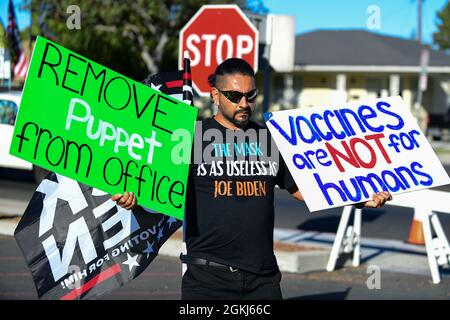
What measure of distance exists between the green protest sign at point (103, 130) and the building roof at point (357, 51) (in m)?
31.6

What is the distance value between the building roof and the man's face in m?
31.6

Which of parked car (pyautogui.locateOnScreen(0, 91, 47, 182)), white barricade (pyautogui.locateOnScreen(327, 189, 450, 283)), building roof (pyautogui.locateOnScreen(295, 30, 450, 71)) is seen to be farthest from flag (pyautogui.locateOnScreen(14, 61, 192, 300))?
building roof (pyautogui.locateOnScreen(295, 30, 450, 71))

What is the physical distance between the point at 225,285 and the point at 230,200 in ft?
1.40

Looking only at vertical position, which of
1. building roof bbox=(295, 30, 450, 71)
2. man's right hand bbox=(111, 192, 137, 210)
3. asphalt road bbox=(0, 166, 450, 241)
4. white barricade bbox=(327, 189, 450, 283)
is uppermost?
man's right hand bbox=(111, 192, 137, 210)

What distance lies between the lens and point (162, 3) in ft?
106

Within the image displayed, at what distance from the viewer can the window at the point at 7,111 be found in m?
16.6

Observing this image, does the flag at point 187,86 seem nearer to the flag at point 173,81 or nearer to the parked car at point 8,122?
A: the flag at point 173,81

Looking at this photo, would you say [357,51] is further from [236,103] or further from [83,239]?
[236,103]

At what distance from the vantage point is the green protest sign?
381 centimetres

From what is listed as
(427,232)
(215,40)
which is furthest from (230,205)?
(427,232)

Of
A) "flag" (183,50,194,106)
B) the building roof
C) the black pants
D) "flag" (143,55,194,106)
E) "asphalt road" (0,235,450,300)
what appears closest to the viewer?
the black pants

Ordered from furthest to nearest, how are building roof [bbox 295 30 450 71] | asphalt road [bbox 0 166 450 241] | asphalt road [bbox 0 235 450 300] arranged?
building roof [bbox 295 30 450 71]
asphalt road [bbox 0 166 450 241]
asphalt road [bbox 0 235 450 300]

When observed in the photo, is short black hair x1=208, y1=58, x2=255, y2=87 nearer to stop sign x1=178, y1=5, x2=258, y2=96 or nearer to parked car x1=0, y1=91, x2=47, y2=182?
stop sign x1=178, y1=5, x2=258, y2=96
